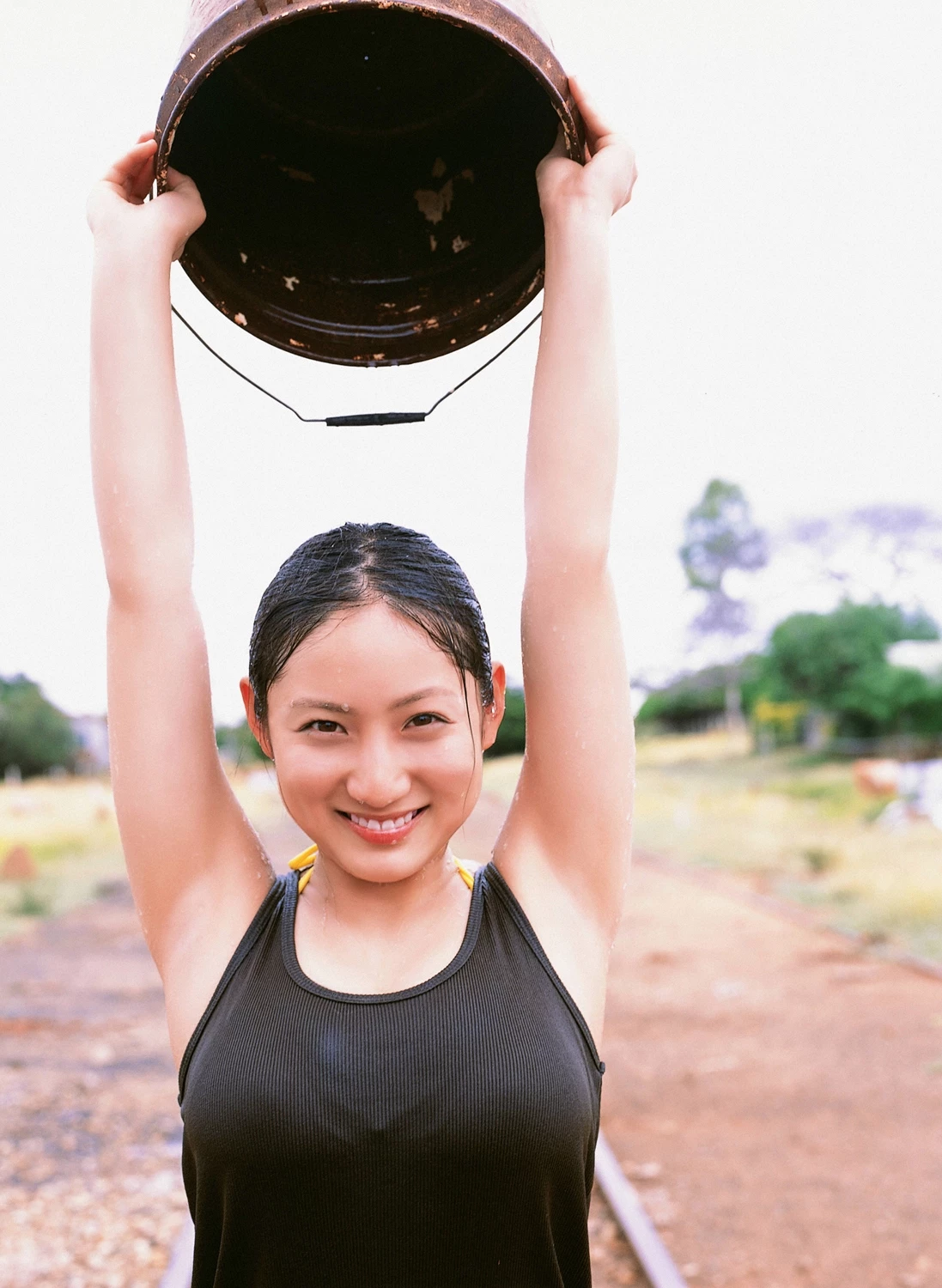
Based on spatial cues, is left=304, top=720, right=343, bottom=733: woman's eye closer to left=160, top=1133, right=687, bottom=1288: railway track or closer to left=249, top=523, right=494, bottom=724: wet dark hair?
left=249, top=523, right=494, bottom=724: wet dark hair

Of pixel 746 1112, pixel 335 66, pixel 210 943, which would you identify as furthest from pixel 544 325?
pixel 746 1112

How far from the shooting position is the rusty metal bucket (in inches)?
58.9

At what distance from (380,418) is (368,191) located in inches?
12.6

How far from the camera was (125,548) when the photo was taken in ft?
4.71

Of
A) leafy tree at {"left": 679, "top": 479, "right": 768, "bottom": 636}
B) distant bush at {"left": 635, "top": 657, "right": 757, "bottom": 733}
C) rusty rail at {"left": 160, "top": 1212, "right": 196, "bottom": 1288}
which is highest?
leafy tree at {"left": 679, "top": 479, "right": 768, "bottom": 636}

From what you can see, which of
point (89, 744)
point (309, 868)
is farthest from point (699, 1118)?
point (89, 744)

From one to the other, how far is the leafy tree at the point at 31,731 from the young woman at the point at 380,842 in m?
24.8

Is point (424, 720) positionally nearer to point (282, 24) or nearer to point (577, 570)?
point (577, 570)

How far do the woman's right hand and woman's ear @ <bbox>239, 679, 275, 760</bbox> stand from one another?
1.79 ft

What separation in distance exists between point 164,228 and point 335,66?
0.31 meters

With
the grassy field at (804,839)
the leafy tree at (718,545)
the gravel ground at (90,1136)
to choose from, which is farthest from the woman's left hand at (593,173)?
the leafy tree at (718,545)

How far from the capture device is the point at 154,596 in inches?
57.1

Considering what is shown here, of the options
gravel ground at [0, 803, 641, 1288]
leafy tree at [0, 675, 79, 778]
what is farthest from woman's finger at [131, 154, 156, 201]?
leafy tree at [0, 675, 79, 778]

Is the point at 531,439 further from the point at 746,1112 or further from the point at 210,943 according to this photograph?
the point at 746,1112
